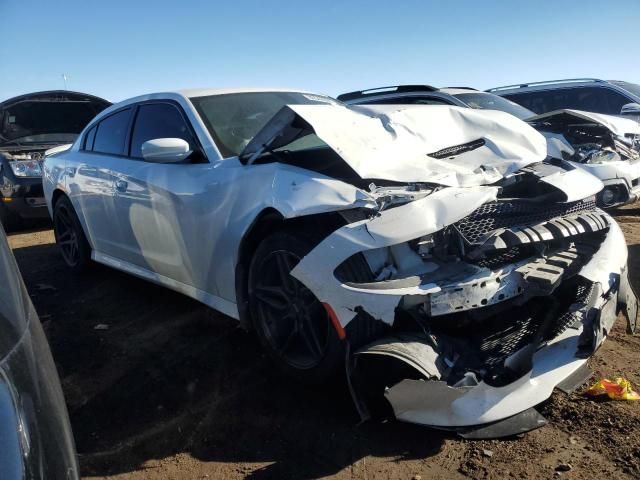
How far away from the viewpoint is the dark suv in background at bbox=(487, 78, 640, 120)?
9.55m

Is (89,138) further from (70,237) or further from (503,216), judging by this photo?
(503,216)

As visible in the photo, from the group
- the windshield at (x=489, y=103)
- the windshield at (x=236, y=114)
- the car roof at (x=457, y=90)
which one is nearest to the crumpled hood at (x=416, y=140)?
the windshield at (x=236, y=114)

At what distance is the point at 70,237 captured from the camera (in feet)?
18.1

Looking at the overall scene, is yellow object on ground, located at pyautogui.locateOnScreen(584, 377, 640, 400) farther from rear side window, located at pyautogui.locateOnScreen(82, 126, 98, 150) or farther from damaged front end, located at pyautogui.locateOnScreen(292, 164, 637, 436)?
rear side window, located at pyautogui.locateOnScreen(82, 126, 98, 150)

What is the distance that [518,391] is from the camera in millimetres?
2223

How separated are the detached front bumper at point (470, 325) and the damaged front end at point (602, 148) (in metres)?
3.70

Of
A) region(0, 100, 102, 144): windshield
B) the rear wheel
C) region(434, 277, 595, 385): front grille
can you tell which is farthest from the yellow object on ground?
region(0, 100, 102, 144): windshield

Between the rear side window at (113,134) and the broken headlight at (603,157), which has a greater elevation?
the rear side window at (113,134)

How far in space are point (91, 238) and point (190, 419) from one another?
9.37ft

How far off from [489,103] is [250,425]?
7.16 meters

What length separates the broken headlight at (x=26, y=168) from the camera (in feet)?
26.0

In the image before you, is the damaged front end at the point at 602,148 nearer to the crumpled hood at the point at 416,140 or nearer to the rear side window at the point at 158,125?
the crumpled hood at the point at 416,140

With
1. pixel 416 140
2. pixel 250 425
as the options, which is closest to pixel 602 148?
pixel 416 140

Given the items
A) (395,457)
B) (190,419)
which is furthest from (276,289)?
(395,457)
